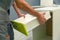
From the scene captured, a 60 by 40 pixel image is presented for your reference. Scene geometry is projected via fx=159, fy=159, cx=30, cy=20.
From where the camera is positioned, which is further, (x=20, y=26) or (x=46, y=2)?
(x=46, y=2)

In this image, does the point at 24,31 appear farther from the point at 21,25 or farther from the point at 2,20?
the point at 2,20

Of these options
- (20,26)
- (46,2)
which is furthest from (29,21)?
(46,2)

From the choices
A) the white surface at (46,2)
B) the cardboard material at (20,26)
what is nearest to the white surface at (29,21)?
the cardboard material at (20,26)

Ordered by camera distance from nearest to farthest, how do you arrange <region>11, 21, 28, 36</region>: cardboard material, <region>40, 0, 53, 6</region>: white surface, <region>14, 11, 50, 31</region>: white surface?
<region>11, 21, 28, 36</region>: cardboard material
<region>14, 11, 50, 31</region>: white surface
<region>40, 0, 53, 6</region>: white surface

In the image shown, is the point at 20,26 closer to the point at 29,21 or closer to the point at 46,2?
the point at 29,21

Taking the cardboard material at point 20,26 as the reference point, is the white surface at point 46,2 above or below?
below

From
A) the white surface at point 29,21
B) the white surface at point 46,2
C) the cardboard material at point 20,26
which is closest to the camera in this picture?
the cardboard material at point 20,26

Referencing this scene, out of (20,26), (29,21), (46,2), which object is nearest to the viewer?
(20,26)

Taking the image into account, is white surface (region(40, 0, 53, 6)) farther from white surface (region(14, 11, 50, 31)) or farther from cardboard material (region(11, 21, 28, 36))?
cardboard material (region(11, 21, 28, 36))

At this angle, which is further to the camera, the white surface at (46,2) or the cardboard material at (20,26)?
the white surface at (46,2)

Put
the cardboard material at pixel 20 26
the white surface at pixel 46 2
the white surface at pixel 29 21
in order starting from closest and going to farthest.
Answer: the cardboard material at pixel 20 26 → the white surface at pixel 29 21 → the white surface at pixel 46 2

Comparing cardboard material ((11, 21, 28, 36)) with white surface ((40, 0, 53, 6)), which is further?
white surface ((40, 0, 53, 6))

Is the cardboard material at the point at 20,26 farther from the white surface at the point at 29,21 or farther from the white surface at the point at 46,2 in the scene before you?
the white surface at the point at 46,2

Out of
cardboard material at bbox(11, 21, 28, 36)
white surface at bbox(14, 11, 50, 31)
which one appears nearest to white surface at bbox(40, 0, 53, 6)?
white surface at bbox(14, 11, 50, 31)
